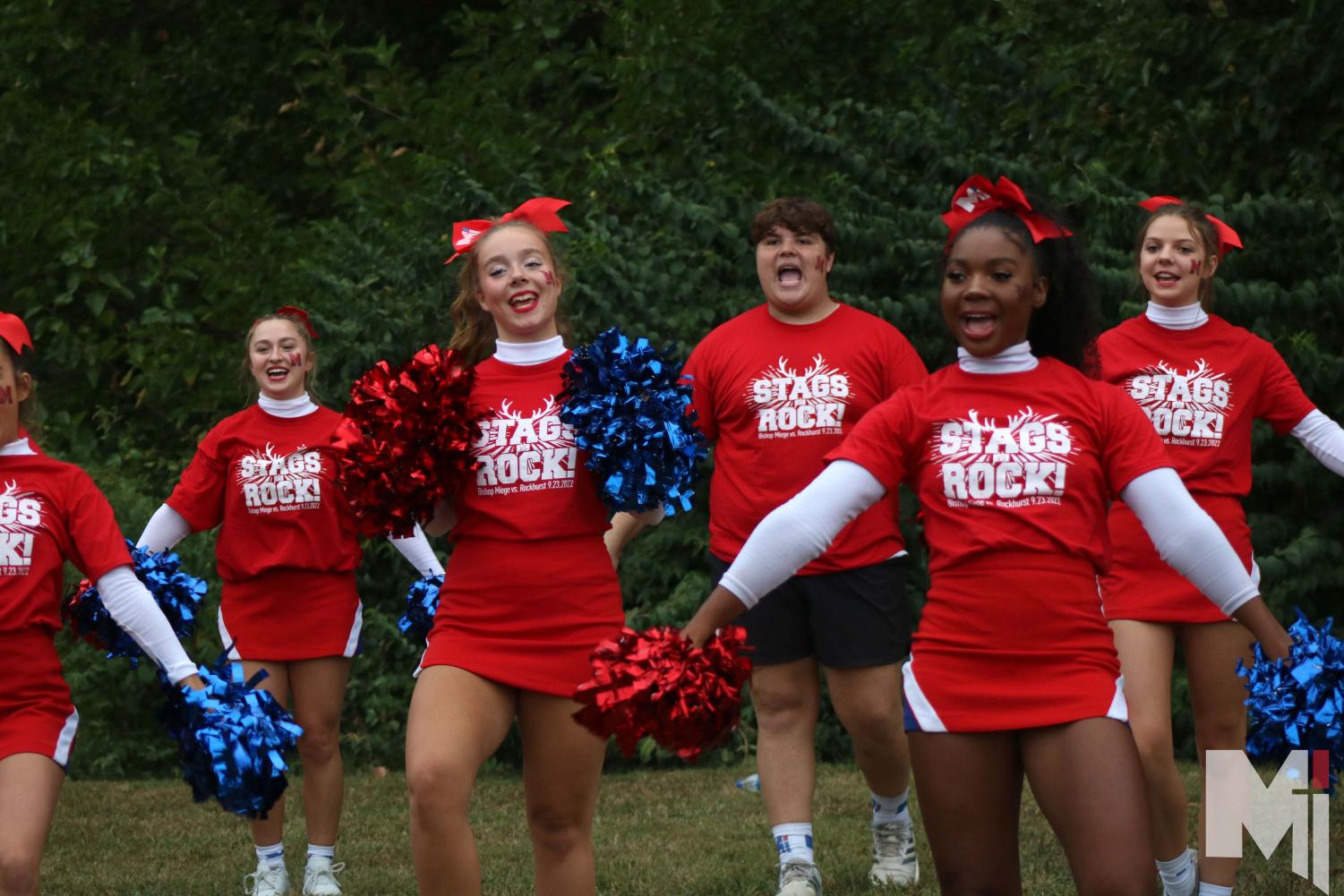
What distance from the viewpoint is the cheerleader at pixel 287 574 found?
692 centimetres

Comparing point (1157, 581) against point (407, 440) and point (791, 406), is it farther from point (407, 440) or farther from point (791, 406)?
point (407, 440)

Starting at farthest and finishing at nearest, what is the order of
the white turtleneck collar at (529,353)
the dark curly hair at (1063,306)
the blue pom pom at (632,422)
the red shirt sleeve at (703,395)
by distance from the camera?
the red shirt sleeve at (703,395), the white turtleneck collar at (529,353), the blue pom pom at (632,422), the dark curly hair at (1063,306)

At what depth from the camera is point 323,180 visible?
14.7m

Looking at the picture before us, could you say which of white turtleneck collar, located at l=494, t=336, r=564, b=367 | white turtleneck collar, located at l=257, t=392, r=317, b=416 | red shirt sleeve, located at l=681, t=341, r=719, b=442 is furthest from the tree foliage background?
white turtleneck collar, located at l=494, t=336, r=564, b=367

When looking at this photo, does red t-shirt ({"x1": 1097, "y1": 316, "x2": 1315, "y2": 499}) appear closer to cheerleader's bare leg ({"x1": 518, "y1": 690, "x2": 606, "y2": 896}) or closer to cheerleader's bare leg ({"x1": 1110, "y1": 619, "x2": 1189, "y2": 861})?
cheerleader's bare leg ({"x1": 1110, "y1": 619, "x2": 1189, "y2": 861})

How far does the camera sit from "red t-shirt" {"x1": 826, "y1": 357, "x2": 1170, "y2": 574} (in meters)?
4.09

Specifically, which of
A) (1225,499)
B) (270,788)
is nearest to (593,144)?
(1225,499)

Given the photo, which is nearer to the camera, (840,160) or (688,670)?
(688,670)

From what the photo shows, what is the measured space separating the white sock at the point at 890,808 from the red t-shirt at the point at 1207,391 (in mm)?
1506

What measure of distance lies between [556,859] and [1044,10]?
8.71 meters

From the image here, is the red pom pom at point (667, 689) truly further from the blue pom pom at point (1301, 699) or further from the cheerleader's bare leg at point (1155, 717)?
the cheerleader's bare leg at point (1155, 717)

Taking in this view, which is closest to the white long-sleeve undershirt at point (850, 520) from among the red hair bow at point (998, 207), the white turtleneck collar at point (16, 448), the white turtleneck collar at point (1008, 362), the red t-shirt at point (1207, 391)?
the white turtleneck collar at point (1008, 362)

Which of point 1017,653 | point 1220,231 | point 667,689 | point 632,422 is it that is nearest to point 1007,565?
point 1017,653

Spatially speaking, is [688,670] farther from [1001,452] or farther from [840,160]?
[840,160]
